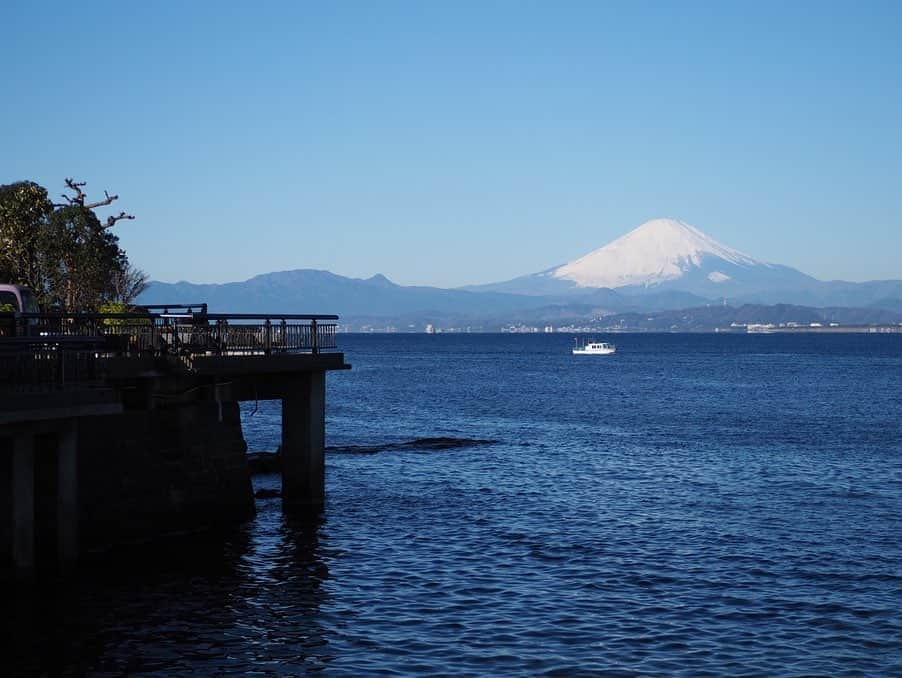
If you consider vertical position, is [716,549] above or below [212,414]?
below

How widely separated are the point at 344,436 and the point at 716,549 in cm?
3435

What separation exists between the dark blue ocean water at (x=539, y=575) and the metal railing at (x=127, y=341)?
4.89m

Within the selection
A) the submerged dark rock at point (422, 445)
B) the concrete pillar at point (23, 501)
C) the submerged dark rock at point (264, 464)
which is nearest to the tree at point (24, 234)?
the submerged dark rock at point (422, 445)

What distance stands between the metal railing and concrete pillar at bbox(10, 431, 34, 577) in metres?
1.46

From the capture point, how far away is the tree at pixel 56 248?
64.3 m

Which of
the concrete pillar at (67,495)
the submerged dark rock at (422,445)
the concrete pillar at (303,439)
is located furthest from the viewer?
the submerged dark rock at (422,445)

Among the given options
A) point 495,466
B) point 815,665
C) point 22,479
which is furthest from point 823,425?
point 22,479

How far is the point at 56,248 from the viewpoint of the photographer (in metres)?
67.8

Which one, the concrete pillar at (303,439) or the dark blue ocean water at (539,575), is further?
the concrete pillar at (303,439)

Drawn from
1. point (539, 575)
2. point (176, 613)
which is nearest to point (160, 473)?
point (176, 613)

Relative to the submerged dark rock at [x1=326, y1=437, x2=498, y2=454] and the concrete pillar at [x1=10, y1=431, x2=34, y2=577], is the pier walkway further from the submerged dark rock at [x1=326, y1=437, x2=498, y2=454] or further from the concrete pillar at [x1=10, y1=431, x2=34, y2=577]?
the submerged dark rock at [x1=326, y1=437, x2=498, y2=454]

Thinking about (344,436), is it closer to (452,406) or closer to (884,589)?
(452,406)

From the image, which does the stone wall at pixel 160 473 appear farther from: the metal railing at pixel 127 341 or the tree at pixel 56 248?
the tree at pixel 56 248

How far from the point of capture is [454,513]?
3647 cm
